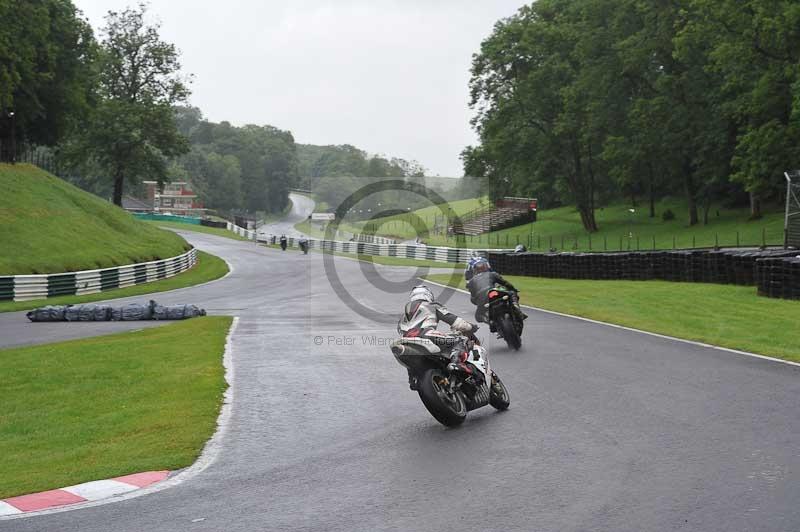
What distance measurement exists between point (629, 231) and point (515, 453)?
197 feet

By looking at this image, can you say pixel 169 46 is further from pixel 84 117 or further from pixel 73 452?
pixel 73 452

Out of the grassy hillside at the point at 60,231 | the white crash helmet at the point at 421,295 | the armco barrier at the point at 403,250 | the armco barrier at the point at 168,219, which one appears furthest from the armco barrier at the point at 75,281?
the armco barrier at the point at 168,219

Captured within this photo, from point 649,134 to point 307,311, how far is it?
1590 inches

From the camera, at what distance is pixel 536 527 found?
603 cm

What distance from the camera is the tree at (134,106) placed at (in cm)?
7838

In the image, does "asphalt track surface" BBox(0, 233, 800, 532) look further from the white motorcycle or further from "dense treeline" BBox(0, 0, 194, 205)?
"dense treeline" BBox(0, 0, 194, 205)

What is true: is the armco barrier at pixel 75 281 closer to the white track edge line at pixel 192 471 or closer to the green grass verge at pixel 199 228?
the white track edge line at pixel 192 471

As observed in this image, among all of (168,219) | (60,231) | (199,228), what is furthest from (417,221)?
(168,219)

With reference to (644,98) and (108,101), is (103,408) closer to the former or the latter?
(644,98)

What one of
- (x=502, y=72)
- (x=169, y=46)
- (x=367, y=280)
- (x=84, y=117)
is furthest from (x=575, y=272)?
(x=169, y=46)

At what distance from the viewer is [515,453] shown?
27.2 feet

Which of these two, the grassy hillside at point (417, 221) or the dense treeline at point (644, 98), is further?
the grassy hillside at point (417, 221)

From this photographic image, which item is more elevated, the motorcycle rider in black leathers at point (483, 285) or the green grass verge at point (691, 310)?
the motorcycle rider in black leathers at point (483, 285)

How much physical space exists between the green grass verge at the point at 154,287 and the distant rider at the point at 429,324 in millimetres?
22936
